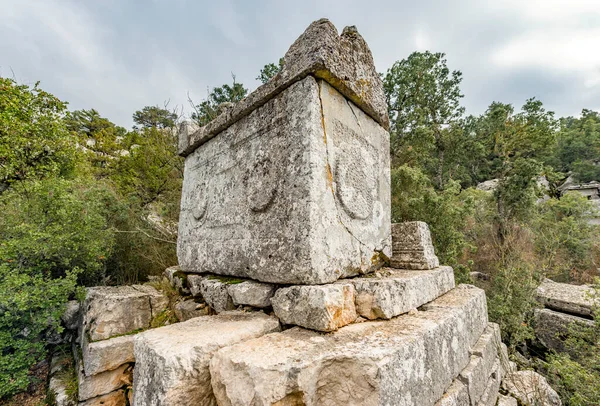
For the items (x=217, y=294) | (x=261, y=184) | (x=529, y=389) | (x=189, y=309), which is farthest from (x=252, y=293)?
(x=529, y=389)

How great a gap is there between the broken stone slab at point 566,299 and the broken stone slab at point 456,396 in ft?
16.3

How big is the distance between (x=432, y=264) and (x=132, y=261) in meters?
5.65

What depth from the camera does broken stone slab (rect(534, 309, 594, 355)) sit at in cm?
457

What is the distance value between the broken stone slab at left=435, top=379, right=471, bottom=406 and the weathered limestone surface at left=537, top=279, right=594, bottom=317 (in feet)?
16.3

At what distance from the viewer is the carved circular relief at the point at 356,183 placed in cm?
177

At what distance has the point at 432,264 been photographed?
2.30 metres

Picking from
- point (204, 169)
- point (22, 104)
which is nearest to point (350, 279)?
point (204, 169)

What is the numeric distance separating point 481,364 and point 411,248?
99 cm

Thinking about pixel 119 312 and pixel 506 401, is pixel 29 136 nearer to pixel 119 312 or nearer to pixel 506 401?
pixel 119 312

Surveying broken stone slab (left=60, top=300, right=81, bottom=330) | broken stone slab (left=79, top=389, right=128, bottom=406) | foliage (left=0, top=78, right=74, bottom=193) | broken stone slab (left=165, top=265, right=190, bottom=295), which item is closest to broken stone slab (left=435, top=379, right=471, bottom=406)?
broken stone slab (left=165, top=265, right=190, bottom=295)

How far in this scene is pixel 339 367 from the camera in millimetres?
1094

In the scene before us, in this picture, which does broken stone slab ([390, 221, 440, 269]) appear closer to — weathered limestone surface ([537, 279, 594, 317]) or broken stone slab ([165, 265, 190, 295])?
broken stone slab ([165, 265, 190, 295])

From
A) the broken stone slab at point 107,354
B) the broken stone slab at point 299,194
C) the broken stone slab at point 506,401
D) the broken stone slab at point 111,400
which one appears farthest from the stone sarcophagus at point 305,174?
the broken stone slab at point 506,401

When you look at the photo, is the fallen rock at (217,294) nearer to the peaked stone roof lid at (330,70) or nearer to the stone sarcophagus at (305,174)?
the stone sarcophagus at (305,174)
